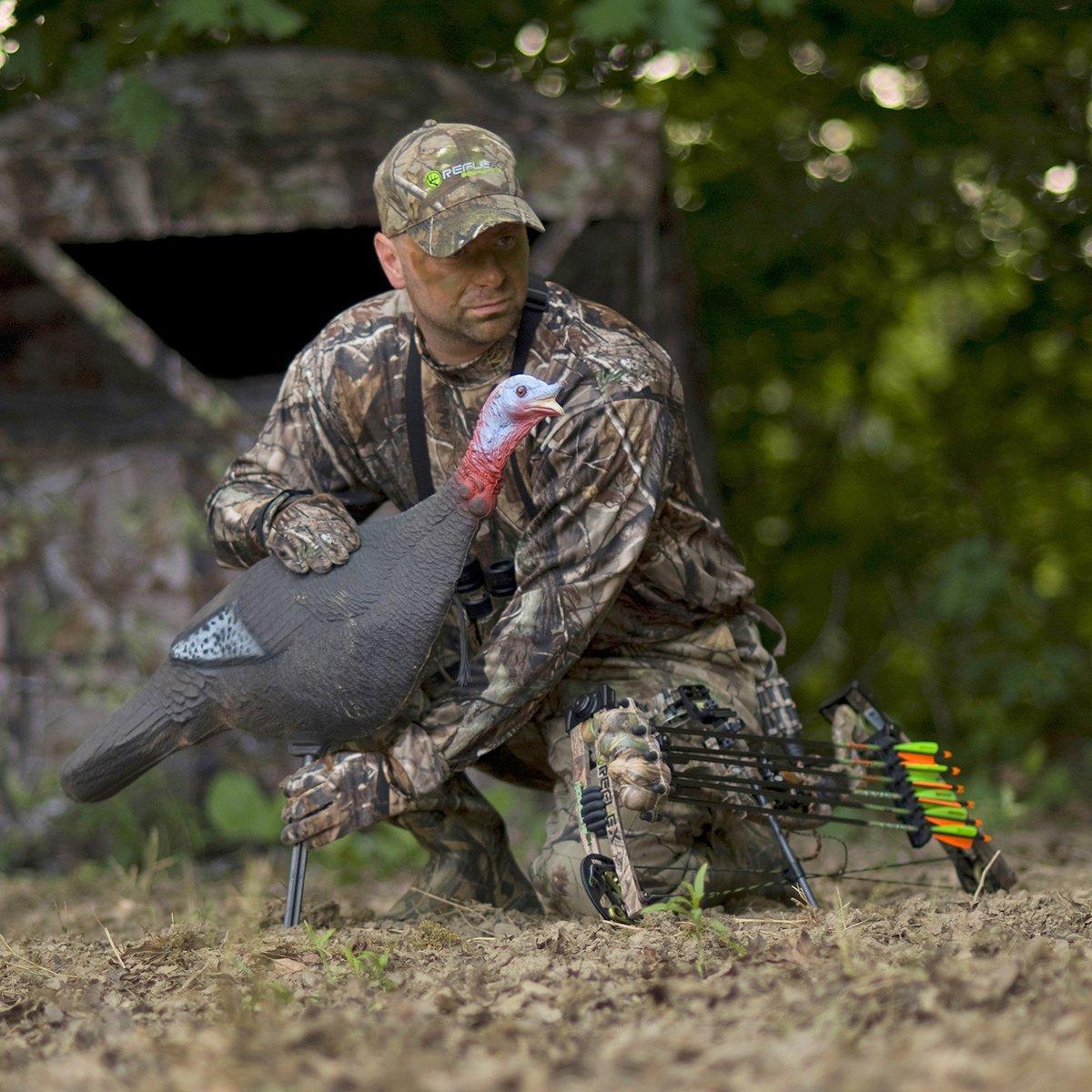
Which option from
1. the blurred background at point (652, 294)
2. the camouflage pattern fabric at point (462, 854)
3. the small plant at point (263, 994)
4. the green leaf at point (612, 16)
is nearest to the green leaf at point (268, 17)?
the blurred background at point (652, 294)

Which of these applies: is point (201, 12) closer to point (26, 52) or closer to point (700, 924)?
point (26, 52)

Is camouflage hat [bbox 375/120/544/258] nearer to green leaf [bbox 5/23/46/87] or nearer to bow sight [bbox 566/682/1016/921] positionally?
bow sight [bbox 566/682/1016/921]

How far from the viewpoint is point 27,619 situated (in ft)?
19.4

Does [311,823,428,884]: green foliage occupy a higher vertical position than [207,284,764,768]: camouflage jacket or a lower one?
lower

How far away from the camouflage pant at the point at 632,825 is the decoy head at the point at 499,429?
2.49ft

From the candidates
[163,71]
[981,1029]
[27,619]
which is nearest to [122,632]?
[27,619]

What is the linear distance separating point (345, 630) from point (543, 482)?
635 mm

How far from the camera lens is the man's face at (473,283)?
Result: 137 inches

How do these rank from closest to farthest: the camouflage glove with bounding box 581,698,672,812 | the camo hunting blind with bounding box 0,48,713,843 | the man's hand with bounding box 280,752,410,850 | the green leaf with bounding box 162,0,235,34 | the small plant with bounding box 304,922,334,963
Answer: the small plant with bounding box 304,922,334,963 < the camouflage glove with bounding box 581,698,672,812 < the man's hand with bounding box 280,752,410,850 < the green leaf with bounding box 162,0,235,34 < the camo hunting blind with bounding box 0,48,713,843

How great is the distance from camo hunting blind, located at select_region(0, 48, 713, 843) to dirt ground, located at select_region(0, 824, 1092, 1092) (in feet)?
7.26

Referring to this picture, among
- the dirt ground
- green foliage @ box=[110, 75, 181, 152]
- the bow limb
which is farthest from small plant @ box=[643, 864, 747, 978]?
green foliage @ box=[110, 75, 181, 152]

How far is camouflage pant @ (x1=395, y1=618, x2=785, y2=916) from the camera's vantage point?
373 cm

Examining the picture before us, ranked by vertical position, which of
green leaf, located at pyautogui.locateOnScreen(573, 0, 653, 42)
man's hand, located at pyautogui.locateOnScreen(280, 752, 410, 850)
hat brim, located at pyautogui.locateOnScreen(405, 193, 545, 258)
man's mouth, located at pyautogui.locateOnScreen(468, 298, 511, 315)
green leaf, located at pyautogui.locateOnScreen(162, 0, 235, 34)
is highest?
green leaf, located at pyautogui.locateOnScreen(162, 0, 235, 34)

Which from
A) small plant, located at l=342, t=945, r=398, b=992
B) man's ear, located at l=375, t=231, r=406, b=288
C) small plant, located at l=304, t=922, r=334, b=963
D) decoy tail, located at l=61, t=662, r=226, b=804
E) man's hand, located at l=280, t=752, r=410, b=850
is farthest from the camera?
man's ear, located at l=375, t=231, r=406, b=288
